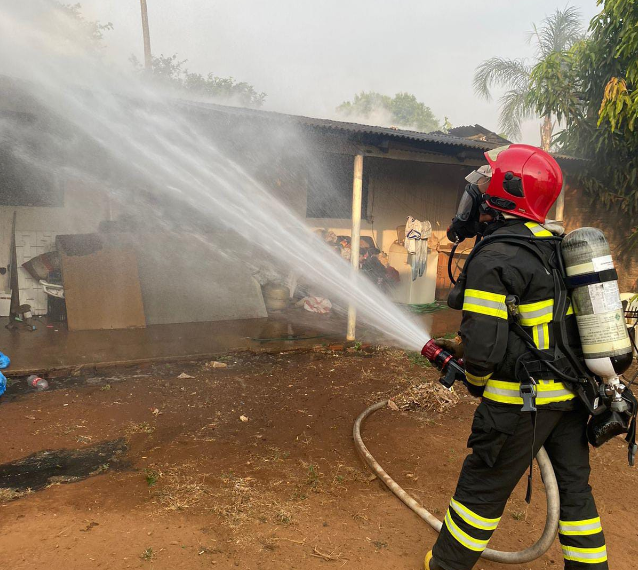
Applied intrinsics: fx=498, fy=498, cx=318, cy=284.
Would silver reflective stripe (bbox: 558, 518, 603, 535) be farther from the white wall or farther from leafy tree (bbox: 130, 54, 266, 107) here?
leafy tree (bbox: 130, 54, 266, 107)

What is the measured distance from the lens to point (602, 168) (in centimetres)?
1107

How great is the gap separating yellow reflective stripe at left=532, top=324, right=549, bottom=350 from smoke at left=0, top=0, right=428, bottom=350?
6.88ft

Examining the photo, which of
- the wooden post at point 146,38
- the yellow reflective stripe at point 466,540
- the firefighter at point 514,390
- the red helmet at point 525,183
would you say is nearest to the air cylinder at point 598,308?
the firefighter at point 514,390

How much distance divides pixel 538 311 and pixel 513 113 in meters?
19.9

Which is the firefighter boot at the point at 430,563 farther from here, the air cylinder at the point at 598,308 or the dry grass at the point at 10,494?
the dry grass at the point at 10,494

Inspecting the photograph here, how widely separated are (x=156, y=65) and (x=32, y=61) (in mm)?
16728

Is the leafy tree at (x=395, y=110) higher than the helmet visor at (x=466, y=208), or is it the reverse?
the leafy tree at (x=395, y=110)

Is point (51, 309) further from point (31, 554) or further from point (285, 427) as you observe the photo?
point (31, 554)

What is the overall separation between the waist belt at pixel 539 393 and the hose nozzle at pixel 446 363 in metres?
0.26

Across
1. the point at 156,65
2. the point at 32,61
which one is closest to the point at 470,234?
the point at 32,61

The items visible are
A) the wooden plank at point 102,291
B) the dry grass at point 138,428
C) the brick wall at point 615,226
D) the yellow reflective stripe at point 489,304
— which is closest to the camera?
the yellow reflective stripe at point 489,304

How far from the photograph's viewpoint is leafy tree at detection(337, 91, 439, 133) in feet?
184

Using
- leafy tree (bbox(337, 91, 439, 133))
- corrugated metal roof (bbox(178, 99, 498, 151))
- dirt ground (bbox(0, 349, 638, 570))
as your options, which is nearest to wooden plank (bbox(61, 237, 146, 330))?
dirt ground (bbox(0, 349, 638, 570))

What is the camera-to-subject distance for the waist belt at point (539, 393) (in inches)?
89.0
